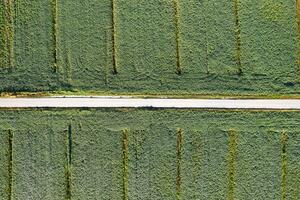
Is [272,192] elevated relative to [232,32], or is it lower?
lower

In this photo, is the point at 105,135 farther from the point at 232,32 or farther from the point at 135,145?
the point at 232,32

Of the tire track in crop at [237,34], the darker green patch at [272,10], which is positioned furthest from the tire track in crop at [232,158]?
the darker green patch at [272,10]

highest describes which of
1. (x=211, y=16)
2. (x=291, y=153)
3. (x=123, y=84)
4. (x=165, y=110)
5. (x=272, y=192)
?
(x=211, y=16)

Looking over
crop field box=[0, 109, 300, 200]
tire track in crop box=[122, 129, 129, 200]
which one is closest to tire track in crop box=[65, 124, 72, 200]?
crop field box=[0, 109, 300, 200]

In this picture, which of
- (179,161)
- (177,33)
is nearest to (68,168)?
(179,161)

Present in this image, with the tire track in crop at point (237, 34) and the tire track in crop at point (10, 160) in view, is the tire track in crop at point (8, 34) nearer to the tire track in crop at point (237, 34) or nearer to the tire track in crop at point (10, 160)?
the tire track in crop at point (10, 160)

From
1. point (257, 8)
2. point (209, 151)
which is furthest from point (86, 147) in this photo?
point (257, 8)

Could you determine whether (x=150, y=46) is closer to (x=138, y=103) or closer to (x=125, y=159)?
(x=138, y=103)
